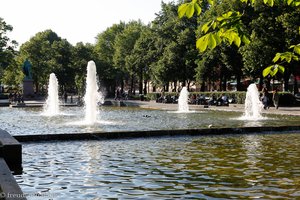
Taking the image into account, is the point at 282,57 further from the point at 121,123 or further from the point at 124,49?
the point at 124,49

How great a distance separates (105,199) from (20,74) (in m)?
97.5

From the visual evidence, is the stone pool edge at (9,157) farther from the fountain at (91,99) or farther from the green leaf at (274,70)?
the fountain at (91,99)

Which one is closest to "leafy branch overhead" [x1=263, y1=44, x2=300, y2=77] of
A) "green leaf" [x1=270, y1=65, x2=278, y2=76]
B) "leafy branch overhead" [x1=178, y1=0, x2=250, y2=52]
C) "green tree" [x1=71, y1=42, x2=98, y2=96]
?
"green leaf" [x1=270, y1=65, x2=278, y2=76]

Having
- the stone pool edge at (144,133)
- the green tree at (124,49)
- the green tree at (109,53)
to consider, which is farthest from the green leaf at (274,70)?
the green tree at (109,53)

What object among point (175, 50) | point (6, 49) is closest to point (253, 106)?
point (175, 50)

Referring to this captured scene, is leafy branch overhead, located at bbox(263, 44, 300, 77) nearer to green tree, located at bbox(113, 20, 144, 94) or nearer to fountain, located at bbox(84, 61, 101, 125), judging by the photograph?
fountain, located at bbox(84, 61, 101, 125)

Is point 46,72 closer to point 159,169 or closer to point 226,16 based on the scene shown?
point 159,169

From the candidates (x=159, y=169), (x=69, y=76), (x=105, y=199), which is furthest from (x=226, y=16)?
(x=69, y=76)

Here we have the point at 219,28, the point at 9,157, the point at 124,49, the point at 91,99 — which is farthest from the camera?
the point at 124,49

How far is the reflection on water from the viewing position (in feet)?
26.7

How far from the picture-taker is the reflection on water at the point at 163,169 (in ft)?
26.7

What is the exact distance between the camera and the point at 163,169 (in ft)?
34.0

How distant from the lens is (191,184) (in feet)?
28.6

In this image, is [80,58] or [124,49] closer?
[80,58]
